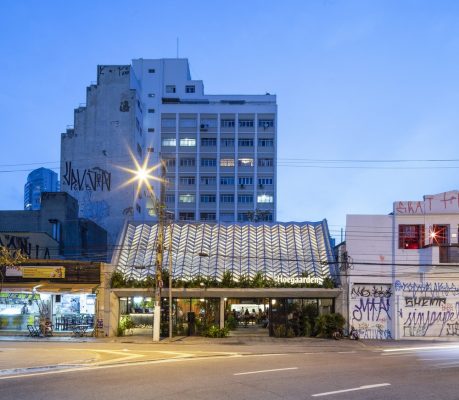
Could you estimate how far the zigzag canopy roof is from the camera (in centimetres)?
3747

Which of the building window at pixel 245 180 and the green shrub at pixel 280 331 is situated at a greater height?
the building window at pixel 245 180

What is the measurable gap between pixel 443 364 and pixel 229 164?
83465mm

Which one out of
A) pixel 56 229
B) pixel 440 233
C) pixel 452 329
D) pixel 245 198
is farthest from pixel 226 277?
pixel 245 198

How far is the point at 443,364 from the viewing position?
19.9 meters

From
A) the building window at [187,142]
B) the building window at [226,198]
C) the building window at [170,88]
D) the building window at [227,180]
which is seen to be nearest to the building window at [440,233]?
the building window at [226,198]

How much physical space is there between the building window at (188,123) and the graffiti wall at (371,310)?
70177mm

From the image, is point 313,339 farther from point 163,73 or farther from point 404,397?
point 163,73

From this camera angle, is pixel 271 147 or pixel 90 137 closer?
pixel 90 137

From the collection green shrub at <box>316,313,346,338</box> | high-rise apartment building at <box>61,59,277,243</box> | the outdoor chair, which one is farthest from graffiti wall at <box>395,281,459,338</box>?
high-rise apartment building at <box>61,59,277,243</box>

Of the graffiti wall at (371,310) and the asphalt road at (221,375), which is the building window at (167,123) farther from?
the asphalt road at (221,375)

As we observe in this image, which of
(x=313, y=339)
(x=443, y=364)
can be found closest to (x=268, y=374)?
(x=443, y=364)

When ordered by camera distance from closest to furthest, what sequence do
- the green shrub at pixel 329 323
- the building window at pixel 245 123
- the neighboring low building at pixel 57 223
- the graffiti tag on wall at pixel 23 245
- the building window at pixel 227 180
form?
the green shrub at pixel 329 323 < the graffiti tag on wall at pixel 23 245 < the neighboring low building at pixel 57 223 < the building window at pixel 245 123 < the building window at pixel 227 180

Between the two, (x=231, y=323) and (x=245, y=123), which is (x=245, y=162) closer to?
(x=245, y=123)

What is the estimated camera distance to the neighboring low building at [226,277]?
36.2 meters
